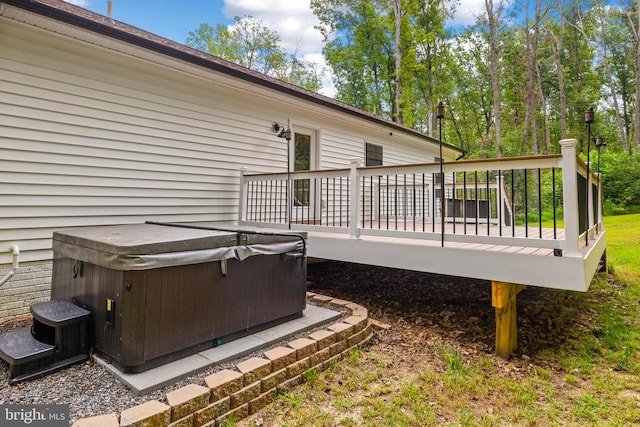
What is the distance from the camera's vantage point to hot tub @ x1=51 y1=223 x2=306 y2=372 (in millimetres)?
2357

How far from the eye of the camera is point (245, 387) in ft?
7.82

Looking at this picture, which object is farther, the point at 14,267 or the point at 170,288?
the point at 14,267

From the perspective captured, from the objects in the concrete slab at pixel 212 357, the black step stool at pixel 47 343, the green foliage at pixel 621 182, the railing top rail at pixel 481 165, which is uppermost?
the green foliage at pixel 621 182

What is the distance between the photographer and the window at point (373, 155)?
9164mm

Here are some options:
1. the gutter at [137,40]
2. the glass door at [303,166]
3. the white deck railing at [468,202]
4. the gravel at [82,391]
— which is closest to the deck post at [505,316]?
the white deck railing at [468,202]

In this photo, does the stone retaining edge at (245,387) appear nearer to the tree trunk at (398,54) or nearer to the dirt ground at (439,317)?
the dirt ground at (439,317)

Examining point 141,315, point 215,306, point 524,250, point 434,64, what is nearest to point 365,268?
point 524,250

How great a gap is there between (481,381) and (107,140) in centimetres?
510

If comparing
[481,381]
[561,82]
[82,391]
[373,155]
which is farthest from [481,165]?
[561,82]

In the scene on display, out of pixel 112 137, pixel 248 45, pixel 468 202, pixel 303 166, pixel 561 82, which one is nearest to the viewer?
pixel 112 137

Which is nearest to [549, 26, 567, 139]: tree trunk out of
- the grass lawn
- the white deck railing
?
the white deck railing

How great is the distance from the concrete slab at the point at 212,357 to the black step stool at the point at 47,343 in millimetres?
192

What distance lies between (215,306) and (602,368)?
12.4ft

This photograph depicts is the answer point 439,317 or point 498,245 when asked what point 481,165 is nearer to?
point 498,245
